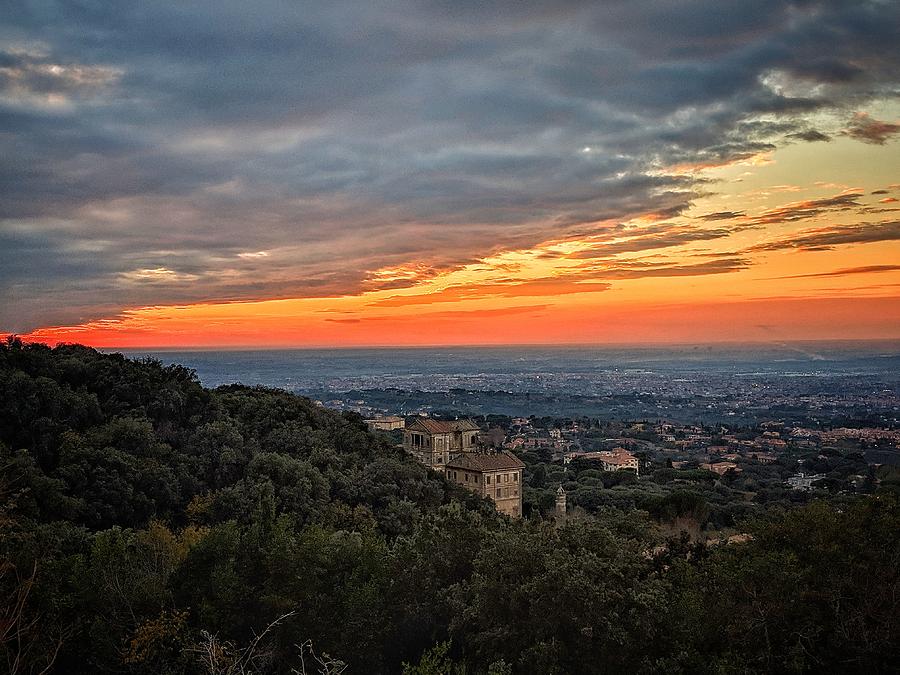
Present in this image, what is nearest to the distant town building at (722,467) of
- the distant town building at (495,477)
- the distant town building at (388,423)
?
the distant town building at (495,477)

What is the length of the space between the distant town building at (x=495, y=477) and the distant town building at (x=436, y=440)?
5.68m

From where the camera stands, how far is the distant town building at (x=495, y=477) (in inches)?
1594

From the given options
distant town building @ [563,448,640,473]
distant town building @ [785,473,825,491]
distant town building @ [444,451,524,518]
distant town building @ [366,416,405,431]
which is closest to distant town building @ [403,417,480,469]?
distant town building @ [444,451,524,518]

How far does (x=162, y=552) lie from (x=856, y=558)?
16.1 meters

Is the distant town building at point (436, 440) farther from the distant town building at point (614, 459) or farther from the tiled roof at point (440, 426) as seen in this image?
the distant town building at point (614, 459)

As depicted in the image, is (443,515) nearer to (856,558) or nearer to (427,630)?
(427,630)

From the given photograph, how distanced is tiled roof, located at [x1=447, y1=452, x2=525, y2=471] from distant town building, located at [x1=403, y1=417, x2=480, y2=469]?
5.27 meters

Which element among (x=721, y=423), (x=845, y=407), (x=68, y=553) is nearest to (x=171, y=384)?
(x=68, y=553)

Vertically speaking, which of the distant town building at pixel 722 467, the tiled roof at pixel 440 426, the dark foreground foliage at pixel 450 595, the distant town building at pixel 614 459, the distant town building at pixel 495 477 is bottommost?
the distant town building at pixel 614 459

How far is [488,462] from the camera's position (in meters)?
41.0

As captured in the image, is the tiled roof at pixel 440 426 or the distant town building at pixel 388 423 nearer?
the tiled roof at pixel 440 426

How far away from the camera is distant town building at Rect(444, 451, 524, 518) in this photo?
40.5 meters

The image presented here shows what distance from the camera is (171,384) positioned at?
35.8 meters

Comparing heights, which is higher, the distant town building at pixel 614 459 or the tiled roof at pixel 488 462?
the tiled roof at pixel 488 462
